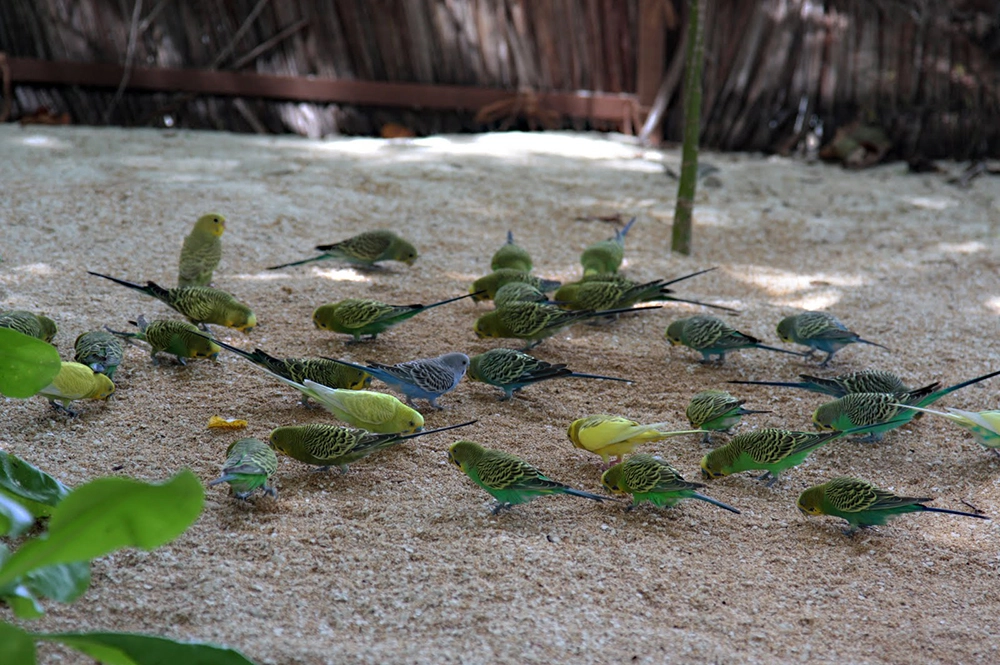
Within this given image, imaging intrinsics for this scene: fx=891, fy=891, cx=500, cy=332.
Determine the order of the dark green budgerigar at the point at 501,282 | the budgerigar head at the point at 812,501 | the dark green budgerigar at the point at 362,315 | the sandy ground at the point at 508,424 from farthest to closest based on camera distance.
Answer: the dark green budgerigar at the point at 501,282 < the dark green budgerigar at the point at 362,315 < the budgerigar head at the point at 812,501 < the sandy ground at the point at 508,424

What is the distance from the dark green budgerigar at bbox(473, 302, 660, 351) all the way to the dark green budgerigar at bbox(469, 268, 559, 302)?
0.49m

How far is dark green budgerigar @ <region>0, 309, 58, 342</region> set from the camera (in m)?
3.30

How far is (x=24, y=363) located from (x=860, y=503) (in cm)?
235

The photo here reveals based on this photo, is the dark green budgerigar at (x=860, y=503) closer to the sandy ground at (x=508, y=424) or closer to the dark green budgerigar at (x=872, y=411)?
the sandy ground at (x=508, y=424)

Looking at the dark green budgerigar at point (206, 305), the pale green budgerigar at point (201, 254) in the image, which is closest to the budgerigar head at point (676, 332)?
the dark green budgerigar at point (206, 305)

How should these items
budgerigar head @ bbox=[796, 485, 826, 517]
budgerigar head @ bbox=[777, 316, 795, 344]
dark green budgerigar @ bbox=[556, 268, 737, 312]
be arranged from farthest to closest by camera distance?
1. dark green budgerigar @ bbox=[556, 268, 737, 312]
2. budgerigar head @ bbox=[777, 316, 795, 344]
3. budgerigar head @ bbox=[796, 485, 826, 517]

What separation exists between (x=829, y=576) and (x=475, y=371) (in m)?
1.53

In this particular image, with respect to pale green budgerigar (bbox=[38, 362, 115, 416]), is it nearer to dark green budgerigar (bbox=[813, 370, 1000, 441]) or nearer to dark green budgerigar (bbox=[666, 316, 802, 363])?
dark green budgerigar (bbox=[666, 316, 802, 363])

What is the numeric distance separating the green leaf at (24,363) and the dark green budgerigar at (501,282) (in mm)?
2540

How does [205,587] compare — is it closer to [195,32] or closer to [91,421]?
[91,421]

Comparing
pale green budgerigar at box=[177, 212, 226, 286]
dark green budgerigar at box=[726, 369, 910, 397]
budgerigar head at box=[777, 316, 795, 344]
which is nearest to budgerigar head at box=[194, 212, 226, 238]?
pale green budgerigar at box=[177, 212, 226, 286]

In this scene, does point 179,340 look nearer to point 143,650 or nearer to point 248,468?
point 248,468

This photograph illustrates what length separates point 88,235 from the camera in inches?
197

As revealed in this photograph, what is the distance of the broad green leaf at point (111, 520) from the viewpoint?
146 cm
